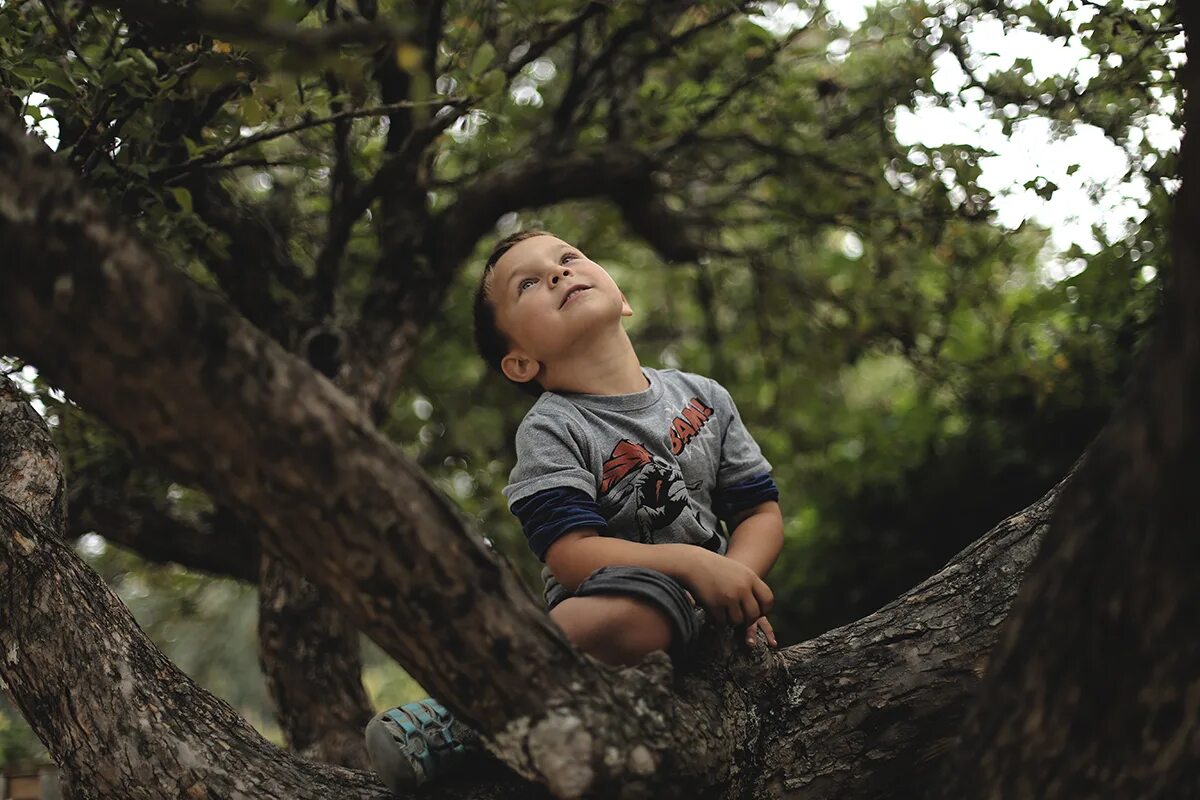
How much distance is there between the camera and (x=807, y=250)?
6.78 metres

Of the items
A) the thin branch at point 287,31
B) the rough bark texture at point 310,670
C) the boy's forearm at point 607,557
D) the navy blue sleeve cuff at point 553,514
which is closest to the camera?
the thin branch at point 287,31

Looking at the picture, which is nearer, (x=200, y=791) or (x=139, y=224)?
(x=200, y=791)

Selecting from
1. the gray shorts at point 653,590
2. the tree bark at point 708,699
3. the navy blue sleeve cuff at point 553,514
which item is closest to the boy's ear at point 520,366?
the navy blue sleeve cuff at point 553,514

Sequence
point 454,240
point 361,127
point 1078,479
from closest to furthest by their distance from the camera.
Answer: point 1078,479 → point 361,127 → point 454,240

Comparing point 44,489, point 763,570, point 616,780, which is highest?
point 44,489

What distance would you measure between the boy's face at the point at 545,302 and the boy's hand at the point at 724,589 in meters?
0.70

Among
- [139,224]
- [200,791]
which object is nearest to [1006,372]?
[139,224]

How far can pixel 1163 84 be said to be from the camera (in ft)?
9.62

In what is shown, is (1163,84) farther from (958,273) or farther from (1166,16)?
(958,273)

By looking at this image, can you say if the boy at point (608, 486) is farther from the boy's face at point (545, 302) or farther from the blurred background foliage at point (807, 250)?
the blurred background foliage at point (807, 250)

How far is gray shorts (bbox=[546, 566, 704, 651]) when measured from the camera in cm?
189

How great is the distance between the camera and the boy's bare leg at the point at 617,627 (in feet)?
6.20

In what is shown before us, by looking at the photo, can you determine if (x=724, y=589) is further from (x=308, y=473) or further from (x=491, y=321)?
(x=491, y=321)

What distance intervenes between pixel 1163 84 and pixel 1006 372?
2181 millimetres
